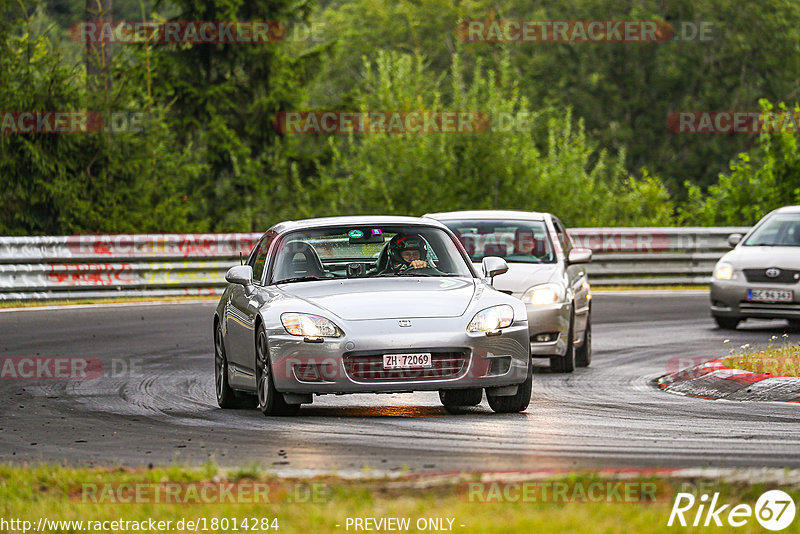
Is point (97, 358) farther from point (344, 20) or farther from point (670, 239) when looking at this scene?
point (344, 20)

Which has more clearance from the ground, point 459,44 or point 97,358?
point 459,44

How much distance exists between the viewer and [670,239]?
1187 inches

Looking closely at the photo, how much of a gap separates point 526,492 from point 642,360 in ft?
32.1

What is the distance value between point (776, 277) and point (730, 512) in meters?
13.9

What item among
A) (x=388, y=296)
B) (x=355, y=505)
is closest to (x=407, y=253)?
(x=388, y=296)

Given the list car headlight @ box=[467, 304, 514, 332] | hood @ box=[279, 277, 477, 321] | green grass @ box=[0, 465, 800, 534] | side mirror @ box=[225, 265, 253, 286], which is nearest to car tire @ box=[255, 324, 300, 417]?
hood @ box=[279, 277, 477, 321]

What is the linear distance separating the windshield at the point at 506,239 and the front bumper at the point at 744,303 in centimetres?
474

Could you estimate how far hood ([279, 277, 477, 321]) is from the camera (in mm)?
10844

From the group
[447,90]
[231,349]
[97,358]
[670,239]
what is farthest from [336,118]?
[231,349]

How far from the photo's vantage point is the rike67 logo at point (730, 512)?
20.7ft

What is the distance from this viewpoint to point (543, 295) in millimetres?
15352

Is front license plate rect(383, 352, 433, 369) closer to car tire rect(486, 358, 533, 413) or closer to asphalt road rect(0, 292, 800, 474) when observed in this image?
asphalt road rect(0, 292, 800, 474)

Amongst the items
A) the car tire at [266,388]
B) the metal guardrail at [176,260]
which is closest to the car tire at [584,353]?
the car tire at [266,388]

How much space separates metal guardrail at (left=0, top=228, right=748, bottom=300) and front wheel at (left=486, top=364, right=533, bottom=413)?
15046 mm
